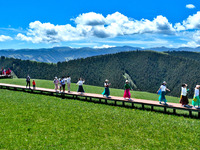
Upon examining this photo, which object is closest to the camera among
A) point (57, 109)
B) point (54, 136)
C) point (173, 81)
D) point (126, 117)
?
point (54, 136)

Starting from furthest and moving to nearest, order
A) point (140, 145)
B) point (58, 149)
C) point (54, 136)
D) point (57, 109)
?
point (57, 109)
point (54, 136)
point (140, 145)
point (58, 149)

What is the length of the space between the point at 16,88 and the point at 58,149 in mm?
22326

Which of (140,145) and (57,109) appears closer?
(140,145)

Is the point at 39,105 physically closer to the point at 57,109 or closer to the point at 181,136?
the point at 57,109

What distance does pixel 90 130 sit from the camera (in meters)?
11.2

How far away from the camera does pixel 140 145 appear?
9.59m

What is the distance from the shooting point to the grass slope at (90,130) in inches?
375

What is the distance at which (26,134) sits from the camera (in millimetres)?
10336

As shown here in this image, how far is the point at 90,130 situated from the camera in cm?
1123

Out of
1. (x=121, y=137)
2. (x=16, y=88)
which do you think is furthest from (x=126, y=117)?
(x=16, y=88)

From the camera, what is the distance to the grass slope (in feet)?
31.2

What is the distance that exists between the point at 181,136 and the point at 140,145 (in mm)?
2881

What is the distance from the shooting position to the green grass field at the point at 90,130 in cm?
952

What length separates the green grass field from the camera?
375 inches
